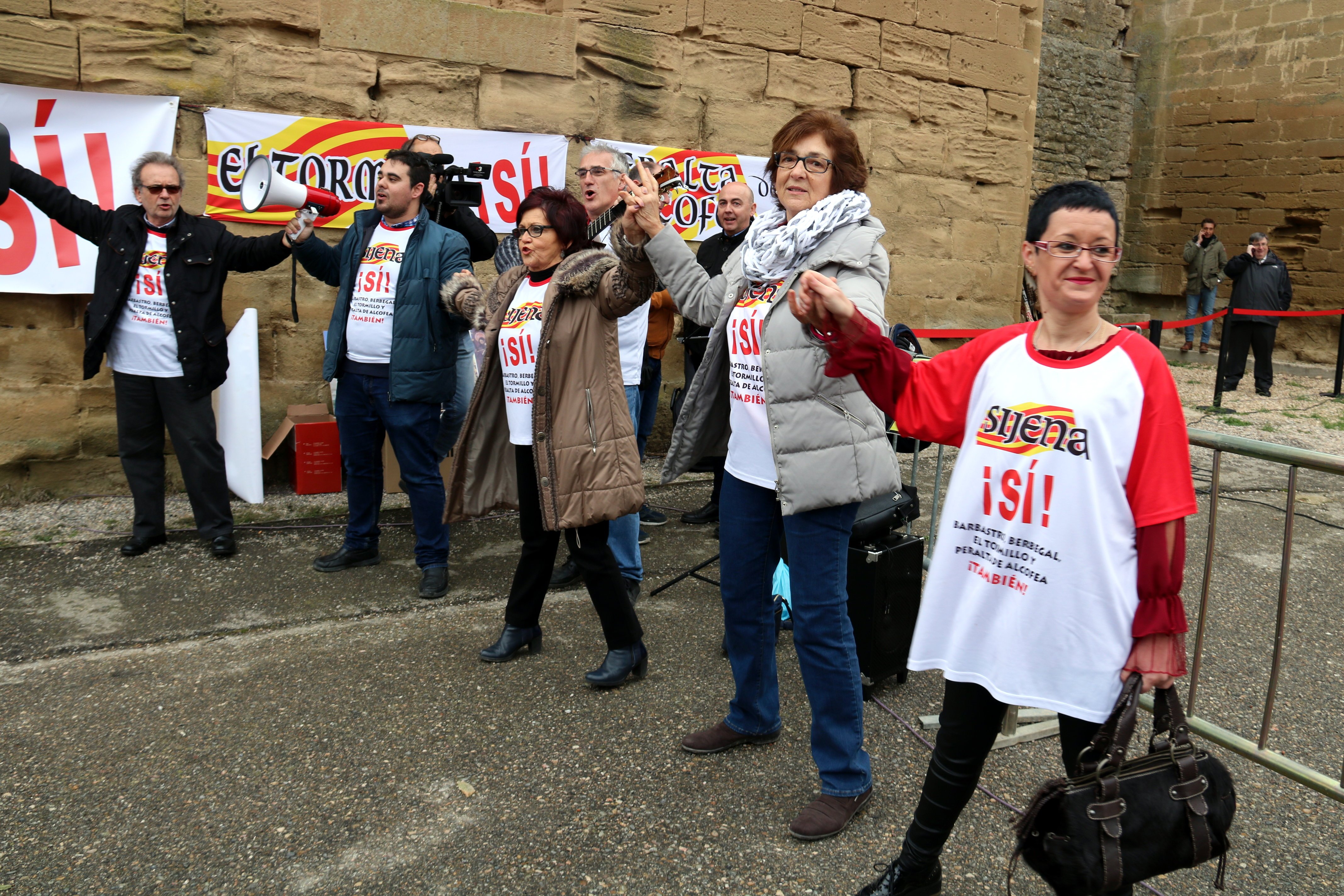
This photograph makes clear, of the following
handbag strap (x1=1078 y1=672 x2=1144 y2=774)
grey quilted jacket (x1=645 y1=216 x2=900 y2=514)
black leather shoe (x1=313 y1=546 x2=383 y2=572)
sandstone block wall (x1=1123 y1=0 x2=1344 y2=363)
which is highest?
sandstone block wall (x1=1123 y1=0 x2=1344 y2=363)

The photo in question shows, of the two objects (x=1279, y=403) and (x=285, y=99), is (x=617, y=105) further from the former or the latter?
(x=1279, y=403)

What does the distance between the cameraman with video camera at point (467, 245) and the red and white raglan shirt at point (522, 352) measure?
110 cm

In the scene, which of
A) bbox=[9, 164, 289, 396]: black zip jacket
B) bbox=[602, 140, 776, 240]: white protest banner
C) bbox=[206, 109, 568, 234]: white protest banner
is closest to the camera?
bbox=[9, 164, 289, 396]: black zip jacket

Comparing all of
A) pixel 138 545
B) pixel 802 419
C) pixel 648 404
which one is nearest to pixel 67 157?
pixel 138 545

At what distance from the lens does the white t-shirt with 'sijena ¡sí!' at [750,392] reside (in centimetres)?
278

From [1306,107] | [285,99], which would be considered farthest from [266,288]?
[1306,107]

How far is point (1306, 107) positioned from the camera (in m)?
15.5

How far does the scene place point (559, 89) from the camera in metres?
6.75

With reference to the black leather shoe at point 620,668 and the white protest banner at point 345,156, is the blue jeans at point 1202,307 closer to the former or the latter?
the white protest banner at point 345,156

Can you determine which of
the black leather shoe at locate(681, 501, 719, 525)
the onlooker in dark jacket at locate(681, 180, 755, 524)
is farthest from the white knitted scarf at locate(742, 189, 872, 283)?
the black leather shoe at locate(681, 501, 719, 525)

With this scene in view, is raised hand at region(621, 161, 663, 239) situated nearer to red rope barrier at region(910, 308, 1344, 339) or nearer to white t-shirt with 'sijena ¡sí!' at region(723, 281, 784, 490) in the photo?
white t-shirt with 'sijena ¡sí!' at region(723, 281, 784, 490)

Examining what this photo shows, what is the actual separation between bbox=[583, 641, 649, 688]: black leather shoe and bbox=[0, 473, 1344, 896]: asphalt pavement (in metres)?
0.05

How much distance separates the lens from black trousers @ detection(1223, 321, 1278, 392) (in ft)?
38.4

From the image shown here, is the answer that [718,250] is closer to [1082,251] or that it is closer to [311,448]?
[311,448]
